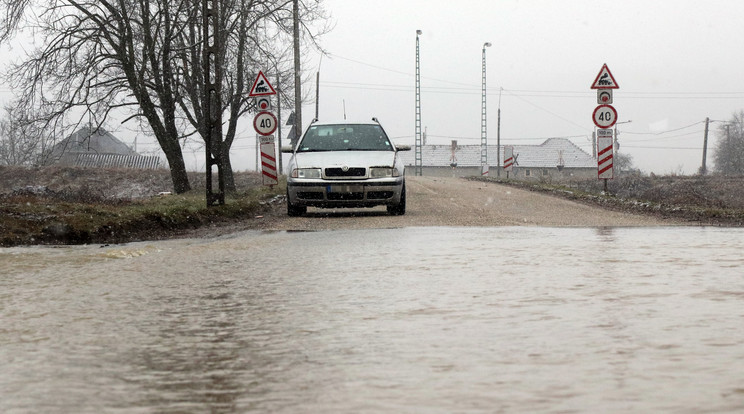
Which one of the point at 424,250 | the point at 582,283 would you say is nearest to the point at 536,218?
the point at 424,250

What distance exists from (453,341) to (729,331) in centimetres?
114

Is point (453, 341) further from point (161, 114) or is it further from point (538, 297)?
point (161, 114)

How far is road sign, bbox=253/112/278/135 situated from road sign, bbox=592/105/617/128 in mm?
6692

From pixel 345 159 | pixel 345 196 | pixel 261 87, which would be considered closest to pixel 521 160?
pixel 261 87

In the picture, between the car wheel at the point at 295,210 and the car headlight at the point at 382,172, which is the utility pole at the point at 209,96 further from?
the car headlight at the point at 382,172

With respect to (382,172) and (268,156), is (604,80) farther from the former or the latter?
(268,156)

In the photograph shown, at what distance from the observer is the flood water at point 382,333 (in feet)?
8.89

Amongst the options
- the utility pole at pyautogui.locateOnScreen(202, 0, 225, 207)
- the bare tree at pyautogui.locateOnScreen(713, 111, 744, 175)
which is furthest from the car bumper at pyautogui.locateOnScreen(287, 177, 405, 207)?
the bare tree at pyautogui.locateOnScreen(713, 111, 744, 175)

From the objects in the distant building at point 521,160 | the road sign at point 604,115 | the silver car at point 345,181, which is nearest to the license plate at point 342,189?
the silver car at point 345,181

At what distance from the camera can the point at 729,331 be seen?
12.1 ft

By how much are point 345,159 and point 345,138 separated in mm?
1245

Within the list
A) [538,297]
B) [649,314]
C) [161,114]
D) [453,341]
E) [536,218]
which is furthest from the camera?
[161,114]

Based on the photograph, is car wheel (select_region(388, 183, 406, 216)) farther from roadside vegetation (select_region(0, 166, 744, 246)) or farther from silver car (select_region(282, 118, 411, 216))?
roadside vegetation (select_region(0, 166, 744, 246))

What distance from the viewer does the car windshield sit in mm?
15125
